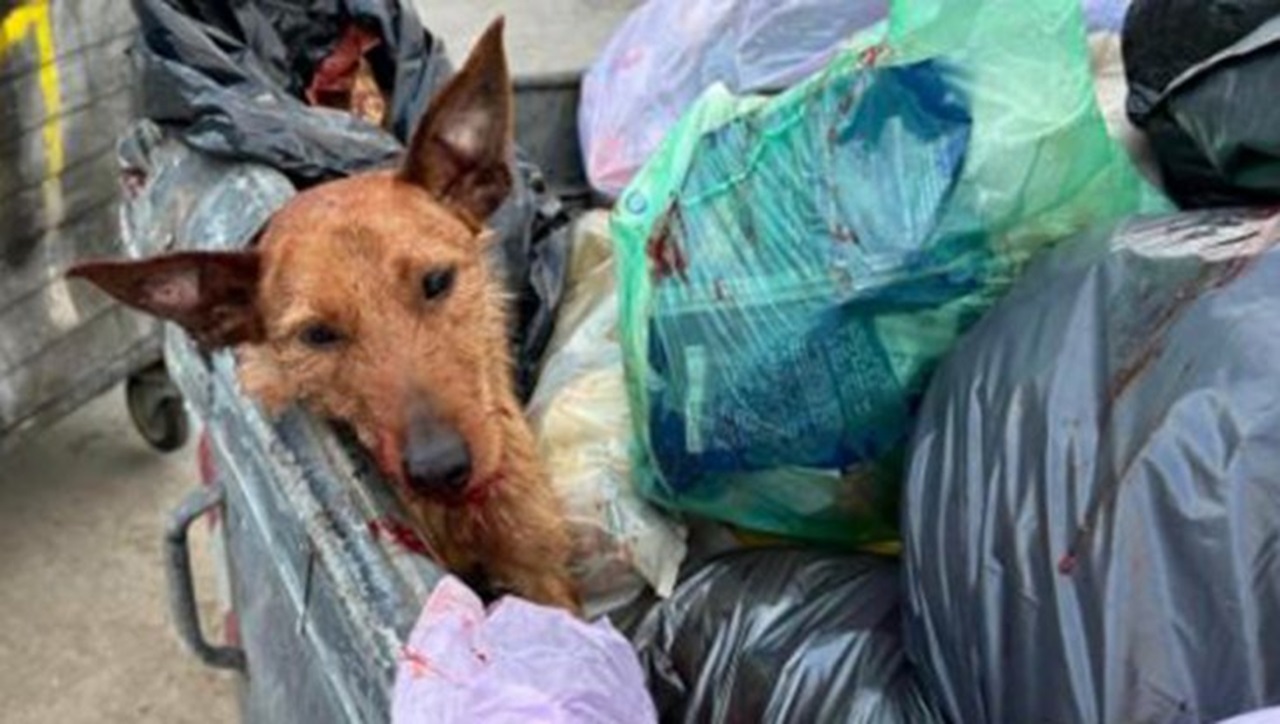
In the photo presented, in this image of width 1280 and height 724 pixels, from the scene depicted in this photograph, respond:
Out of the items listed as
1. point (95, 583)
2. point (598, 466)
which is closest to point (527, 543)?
point (598, 466)

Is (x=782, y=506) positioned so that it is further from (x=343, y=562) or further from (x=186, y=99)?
(x=186, y=99)

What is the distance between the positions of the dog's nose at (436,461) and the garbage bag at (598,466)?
324mm

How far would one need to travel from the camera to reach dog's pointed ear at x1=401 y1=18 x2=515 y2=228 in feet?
6.23

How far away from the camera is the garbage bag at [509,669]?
52.0 inches

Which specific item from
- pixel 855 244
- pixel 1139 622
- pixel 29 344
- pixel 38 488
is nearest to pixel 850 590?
pixel 855 244

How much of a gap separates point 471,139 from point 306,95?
0.83m

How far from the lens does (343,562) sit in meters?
1.47

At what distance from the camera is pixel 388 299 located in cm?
192

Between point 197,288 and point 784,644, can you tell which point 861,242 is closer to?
point 784,644

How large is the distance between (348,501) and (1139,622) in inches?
26.9

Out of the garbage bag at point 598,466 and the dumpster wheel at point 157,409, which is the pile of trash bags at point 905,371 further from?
the dumpster wheel at point 157,409

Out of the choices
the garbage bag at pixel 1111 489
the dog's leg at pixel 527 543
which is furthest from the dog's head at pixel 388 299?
the garbage bag at pixel 1111 489

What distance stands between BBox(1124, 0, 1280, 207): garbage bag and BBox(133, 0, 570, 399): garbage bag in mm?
852

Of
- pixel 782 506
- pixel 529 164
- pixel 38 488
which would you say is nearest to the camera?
pixel 782 506
